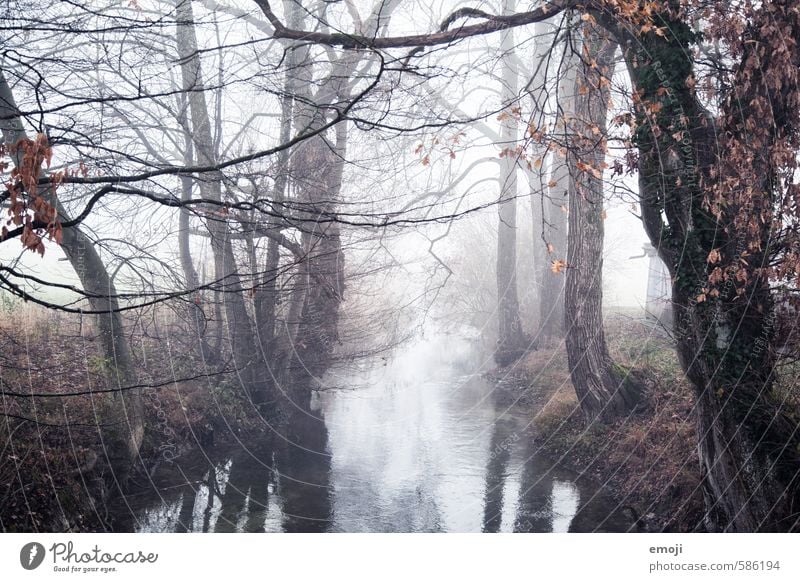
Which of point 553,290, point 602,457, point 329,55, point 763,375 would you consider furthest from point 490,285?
point 763,375

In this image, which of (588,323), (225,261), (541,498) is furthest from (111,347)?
(588,323)

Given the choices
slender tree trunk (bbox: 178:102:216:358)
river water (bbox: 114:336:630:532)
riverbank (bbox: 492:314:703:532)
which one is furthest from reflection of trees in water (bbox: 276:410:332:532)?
riverbank (bbox: 492:314:703:532)

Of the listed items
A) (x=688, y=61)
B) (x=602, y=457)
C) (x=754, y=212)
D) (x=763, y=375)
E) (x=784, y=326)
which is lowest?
(x=602, y=457)

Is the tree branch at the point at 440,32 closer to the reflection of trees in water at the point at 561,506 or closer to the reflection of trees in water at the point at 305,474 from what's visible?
the reflection of trees in water at the point at 305,474

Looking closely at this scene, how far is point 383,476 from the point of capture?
6.23m

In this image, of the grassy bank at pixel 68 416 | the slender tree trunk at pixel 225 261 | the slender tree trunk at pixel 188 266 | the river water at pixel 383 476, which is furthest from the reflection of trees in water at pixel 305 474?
the slender tree trunk at pixel 188 266

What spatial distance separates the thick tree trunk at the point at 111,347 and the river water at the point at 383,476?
370 mm

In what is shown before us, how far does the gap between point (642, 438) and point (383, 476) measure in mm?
2593

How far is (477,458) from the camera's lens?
679 cm

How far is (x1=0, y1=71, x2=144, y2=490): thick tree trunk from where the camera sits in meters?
5.15

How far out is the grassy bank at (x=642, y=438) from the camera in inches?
202

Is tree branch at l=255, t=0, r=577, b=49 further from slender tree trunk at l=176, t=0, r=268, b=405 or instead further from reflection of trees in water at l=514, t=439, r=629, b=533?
reflection of trees in water at l=514, t=439, r=629, b=533
